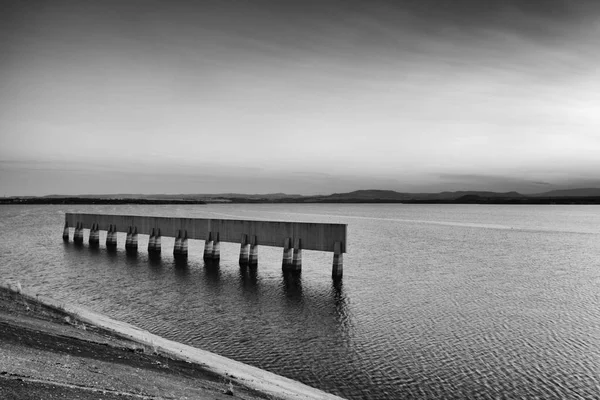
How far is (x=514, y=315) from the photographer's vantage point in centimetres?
2728

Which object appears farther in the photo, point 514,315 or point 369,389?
point 514,315

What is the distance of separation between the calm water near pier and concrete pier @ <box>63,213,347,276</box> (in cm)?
175

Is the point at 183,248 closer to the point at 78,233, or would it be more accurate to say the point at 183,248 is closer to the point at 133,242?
the point at 133,242

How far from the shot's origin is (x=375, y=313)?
2711 centimetres

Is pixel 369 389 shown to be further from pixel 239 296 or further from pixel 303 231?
pixel 303 231

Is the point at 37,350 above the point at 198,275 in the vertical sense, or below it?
above

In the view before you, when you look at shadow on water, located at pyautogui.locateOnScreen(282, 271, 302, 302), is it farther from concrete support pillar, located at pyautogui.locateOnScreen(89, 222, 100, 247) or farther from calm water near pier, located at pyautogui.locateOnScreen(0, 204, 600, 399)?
concrete support pillar, located at pyautogui.locateOnScreen(89, 222, 100, 247)

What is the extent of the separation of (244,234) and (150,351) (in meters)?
25.7

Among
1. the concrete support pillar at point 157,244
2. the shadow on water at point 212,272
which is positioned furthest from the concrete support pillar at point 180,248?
the shadow on water at point 212,272

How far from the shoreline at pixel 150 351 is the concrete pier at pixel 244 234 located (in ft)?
58.9

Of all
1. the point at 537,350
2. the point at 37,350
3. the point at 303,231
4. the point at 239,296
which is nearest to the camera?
the point at 37,350

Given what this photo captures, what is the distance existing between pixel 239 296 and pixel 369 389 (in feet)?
52.7

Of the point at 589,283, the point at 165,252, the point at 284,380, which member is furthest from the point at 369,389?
the point at 165,252

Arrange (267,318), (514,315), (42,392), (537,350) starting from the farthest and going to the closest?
(514,315)
(267,318)
(537,350)
(42,392)
